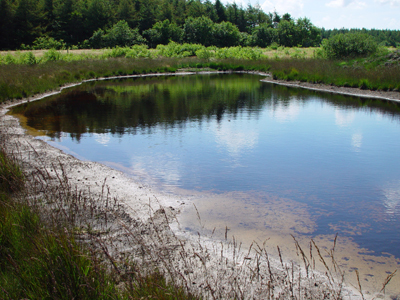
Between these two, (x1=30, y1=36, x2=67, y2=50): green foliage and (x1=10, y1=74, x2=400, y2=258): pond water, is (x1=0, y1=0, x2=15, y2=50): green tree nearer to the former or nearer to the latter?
(x1=30, y1=36, x2=67, y2=50): green foliage

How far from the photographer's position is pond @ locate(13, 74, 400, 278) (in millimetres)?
4715

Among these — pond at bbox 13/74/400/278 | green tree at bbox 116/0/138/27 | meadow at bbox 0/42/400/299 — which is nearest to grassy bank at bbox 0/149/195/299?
meadow at bbox 0/42/400/299

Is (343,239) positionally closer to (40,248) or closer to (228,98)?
(40,248)

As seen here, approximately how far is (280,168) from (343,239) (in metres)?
2.64

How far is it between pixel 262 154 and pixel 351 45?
964 inches

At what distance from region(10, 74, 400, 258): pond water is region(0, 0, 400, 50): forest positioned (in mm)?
48687

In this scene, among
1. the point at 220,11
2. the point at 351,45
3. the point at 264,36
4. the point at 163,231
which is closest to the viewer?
the point at 163,231

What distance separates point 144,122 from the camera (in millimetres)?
11305

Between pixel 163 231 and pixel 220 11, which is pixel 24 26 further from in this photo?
pixel 163 231

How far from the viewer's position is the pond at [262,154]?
471 centimetres

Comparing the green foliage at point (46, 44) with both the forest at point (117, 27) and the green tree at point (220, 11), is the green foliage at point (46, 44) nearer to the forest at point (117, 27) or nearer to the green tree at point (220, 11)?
the forest at point (117, 27)

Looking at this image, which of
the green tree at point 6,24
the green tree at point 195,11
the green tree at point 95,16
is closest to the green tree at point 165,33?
the green tree at point 95,16

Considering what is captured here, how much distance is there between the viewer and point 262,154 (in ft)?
25.0

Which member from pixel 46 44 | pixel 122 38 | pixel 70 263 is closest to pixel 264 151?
pixel 70 263
